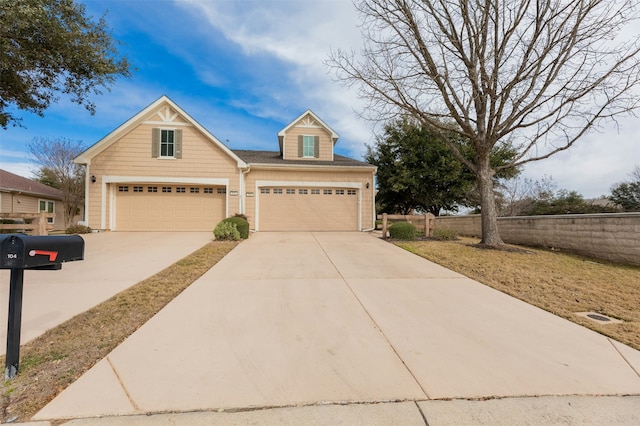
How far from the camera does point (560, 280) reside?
6203 millimetres

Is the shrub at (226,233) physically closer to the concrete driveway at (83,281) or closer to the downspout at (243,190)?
the concrete driveway at (83,281)

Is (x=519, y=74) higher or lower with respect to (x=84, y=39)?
lower

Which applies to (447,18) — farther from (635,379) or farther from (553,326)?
(635,379)

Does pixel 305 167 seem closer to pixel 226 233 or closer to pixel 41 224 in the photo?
pixel 226 233

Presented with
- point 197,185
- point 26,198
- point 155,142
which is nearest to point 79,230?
point 155,142

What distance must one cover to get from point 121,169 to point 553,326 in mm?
16529

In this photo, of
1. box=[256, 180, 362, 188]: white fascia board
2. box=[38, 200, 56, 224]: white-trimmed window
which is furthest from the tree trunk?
box=[38, 200, 56, 224]: white-trimmed window

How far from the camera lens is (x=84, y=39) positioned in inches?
380

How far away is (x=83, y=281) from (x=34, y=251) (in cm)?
418

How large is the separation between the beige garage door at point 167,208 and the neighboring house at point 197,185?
0.12 feet

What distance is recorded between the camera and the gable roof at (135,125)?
13688 millimetres

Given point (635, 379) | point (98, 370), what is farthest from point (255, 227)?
point (635, 379)

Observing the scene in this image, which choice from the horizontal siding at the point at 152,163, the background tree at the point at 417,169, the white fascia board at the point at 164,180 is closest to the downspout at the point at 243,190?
the horizontal siding at the point at 152,163

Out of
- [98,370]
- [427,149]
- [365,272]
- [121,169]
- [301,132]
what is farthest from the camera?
[427,149]
